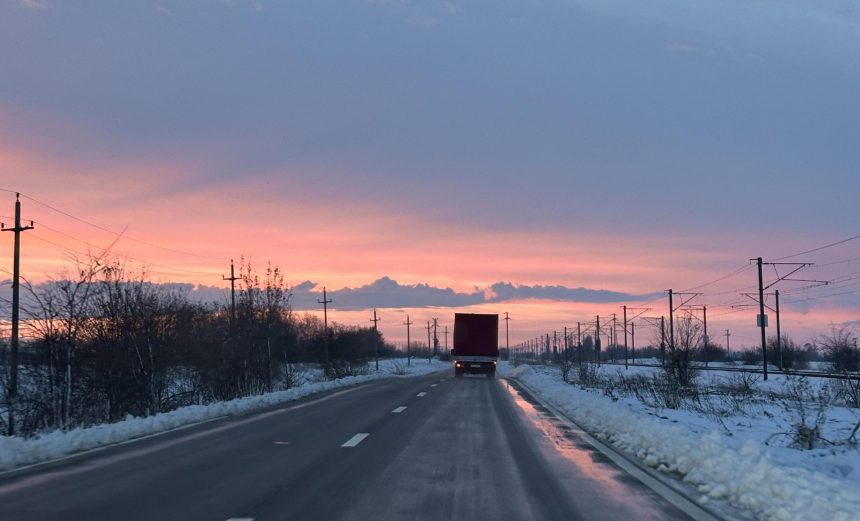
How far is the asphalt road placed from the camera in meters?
7.70

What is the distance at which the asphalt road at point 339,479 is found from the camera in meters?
7.70

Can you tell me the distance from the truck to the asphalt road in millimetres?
35219

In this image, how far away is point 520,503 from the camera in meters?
8.21

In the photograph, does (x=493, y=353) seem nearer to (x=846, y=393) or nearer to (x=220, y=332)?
(x=220, y=332)

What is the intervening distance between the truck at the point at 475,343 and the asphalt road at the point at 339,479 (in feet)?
116

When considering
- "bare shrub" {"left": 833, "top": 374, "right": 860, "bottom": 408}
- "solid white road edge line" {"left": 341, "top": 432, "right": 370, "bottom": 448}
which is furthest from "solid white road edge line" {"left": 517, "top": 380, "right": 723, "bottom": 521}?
"bare shrub" {"left": 833, "top": 374, "right": 860, "bottom": 408}

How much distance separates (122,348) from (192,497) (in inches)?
748

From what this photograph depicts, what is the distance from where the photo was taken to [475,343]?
52312 millimetres

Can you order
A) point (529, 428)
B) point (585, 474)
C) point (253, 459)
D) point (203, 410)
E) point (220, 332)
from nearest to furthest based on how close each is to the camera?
point (585, 474)
point (253, 459)
point (529, 428)
point (203, 410)
point (220, 332)

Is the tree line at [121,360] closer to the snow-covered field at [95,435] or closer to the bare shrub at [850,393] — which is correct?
the snow-covered field at [95,435]

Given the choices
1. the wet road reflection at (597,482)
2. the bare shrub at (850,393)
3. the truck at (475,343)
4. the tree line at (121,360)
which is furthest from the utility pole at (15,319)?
the truck at (475,343)

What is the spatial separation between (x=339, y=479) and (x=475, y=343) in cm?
4306

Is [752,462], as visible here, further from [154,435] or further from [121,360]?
[121,360]

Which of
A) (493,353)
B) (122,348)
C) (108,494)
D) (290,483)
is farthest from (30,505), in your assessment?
(493,353)
